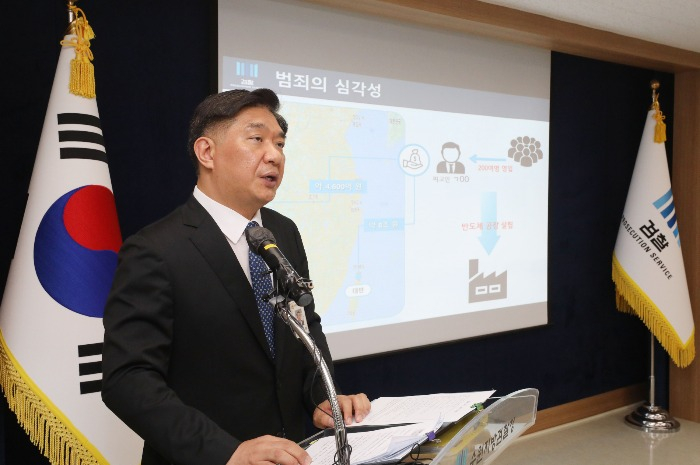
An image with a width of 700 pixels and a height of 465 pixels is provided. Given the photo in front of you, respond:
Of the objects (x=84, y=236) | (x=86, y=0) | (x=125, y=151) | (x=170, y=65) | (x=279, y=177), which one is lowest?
(x=84, y=236)

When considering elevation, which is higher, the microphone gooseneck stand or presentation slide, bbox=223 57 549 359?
presentation slide, bbox=223 57 549 359

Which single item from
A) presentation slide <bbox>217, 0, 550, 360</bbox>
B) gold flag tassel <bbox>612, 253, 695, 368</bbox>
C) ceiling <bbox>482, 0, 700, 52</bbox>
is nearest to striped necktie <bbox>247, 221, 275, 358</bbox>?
presentation slide <bbox>217, 0, 550, 360</bbox>

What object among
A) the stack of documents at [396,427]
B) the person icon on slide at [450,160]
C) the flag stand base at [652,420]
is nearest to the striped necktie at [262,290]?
the stack of documents at [396,427]

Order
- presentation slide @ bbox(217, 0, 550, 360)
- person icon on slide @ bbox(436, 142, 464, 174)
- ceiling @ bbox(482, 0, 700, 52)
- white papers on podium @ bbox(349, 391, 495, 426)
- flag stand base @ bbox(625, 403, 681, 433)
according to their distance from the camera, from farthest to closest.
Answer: flag stand base @ bbox(625, 403, 681, 433)
person icon on slide @ bbox(436, 142, 464, 174)
ceiling @ bbox(482, 0, 700, 52)
presentation slide @ bbox(217, 0, 550, 360)
white papers on podium @ bbox(349, 391, 495, 426)

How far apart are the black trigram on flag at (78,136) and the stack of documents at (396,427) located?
1.28 m

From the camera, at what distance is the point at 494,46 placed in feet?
12.0

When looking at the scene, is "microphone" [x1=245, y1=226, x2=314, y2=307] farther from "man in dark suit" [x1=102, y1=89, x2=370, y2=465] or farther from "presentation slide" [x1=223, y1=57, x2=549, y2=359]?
"presentation slide" [x1=223, y1=57, x2=549, y2=359]

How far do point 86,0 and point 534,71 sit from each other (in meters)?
2.47

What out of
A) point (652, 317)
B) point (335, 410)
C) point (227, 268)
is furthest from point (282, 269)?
point (652, 317)

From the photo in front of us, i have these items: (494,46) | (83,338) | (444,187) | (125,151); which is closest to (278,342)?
(83,338)

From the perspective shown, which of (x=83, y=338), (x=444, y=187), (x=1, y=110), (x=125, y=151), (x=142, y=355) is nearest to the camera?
(x=142, y=355)

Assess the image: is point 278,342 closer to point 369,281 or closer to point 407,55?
point 369,281

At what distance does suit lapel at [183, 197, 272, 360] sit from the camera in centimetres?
147

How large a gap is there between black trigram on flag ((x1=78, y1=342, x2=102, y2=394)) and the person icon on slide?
1.97 metres
